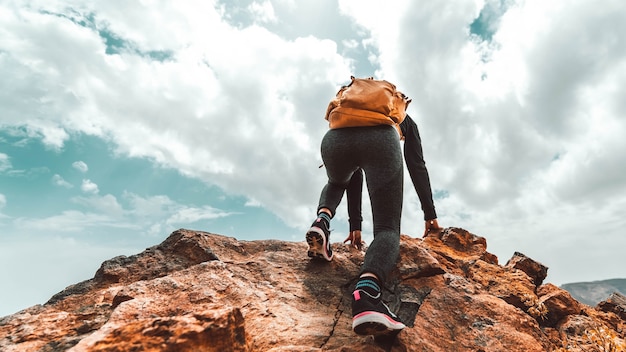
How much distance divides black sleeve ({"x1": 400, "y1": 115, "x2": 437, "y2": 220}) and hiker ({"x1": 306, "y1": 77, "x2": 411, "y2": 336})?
42.6 inches

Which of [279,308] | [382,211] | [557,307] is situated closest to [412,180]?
[382,211]

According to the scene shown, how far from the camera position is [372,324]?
2557 mm

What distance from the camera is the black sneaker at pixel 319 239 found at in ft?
12.7

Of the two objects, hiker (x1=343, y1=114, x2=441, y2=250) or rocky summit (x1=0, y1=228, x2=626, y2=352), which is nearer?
rocky summit (x1=0, y1=228, x2=626, y2=352)

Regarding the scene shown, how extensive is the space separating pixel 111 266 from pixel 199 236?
3.70ft

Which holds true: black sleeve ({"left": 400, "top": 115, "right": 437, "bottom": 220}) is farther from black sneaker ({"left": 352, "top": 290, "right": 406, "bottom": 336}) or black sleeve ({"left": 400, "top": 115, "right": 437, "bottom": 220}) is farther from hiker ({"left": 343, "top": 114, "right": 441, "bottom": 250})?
black sneaker ({"left": 352, "top": 290, "right": 406, "bottom": 336})

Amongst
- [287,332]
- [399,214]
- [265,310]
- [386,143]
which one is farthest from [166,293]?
[386,143]

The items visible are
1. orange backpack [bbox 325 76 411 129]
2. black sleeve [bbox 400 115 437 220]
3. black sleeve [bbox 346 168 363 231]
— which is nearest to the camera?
orange backpack [bbox 325 76 411 129]

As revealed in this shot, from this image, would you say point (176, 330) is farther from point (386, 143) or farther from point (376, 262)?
point (386, 143)

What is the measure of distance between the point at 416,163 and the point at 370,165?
1947 mm

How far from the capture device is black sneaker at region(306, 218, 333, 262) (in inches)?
152

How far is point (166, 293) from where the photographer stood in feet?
10.2

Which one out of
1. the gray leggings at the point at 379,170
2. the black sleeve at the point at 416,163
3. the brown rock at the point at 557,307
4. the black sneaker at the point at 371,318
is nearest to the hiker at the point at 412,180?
the black sleeve at the point at 416,163

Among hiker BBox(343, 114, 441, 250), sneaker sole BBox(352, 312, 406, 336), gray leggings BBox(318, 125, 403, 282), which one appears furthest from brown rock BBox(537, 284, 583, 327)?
sneaker sole BBox(352, 312, 406, 336)
